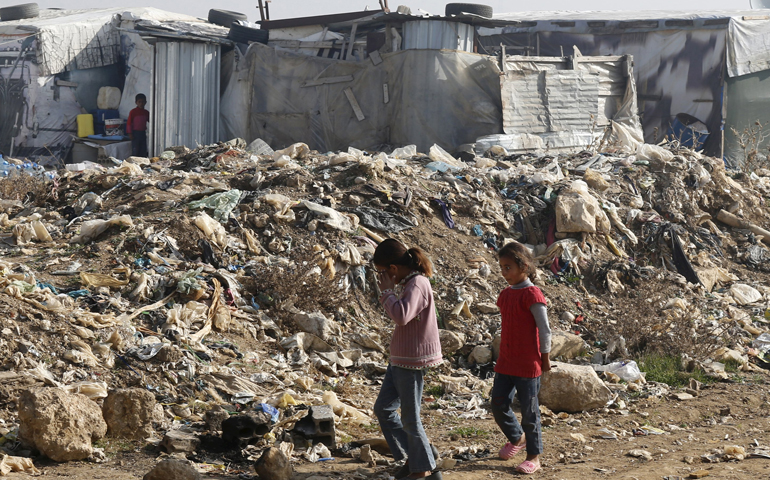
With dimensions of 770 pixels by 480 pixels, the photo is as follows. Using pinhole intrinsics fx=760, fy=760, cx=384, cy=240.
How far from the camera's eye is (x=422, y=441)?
3381 mm

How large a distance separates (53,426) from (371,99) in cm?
1024

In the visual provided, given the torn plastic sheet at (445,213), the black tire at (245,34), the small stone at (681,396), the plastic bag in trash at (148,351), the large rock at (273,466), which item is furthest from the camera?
the black tire at (245,34)

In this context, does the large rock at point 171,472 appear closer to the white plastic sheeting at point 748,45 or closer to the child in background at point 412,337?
the child in background at point 412,337

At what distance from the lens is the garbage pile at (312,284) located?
4.38 metres

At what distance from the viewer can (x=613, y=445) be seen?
4352mm

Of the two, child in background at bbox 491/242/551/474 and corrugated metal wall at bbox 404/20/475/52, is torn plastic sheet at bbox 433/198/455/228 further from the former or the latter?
corrugated metal wall at bbox 404/20/475/52

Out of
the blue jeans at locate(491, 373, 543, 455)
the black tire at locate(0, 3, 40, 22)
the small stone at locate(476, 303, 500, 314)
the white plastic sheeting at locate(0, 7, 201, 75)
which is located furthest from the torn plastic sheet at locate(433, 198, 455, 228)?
the black tire at locate(0, 3, 40, 22)

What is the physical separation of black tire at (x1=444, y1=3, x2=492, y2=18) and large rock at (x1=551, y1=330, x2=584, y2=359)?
8.16m

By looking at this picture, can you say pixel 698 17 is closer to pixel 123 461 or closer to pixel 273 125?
pixel 273 125

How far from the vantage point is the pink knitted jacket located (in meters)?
3.27

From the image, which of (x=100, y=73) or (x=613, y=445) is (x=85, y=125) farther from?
(x=613, y=445)

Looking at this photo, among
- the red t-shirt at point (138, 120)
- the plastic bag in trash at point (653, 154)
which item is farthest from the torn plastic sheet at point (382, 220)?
the red t-shirt at point (138, 120)

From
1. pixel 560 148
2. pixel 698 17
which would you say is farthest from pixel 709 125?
pixel 560 148

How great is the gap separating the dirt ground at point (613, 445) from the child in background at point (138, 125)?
31.7ft
